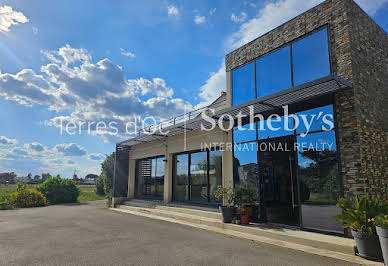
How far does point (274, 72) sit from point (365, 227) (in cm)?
554

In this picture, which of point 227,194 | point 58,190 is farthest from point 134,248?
point 58,190

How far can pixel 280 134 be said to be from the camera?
7.97 m

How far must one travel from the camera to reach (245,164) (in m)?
9.09

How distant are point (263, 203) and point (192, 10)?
7.13 m

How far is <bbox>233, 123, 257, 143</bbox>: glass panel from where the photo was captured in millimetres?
8870

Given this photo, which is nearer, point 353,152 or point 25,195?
point 353,152

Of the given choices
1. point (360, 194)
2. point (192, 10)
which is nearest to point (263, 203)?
point (360, 194)

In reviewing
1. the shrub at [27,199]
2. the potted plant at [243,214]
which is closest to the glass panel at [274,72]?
the potted plant at [243,214]

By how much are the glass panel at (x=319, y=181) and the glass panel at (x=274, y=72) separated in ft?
7.23

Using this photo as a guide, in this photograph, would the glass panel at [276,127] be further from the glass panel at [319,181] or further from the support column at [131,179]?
the support column at [131,179]

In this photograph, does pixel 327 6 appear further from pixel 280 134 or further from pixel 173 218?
pixel 173 218

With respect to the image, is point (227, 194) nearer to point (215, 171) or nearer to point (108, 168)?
point (215, 171)

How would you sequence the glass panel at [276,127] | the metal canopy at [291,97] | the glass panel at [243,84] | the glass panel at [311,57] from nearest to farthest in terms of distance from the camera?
1. the metal canopy at [291,97]
2. the glass panel at [311,57]
3. the glass panel at [276,127]
4. the glass panel at [243,84]

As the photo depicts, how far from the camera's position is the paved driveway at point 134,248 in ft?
16.4
